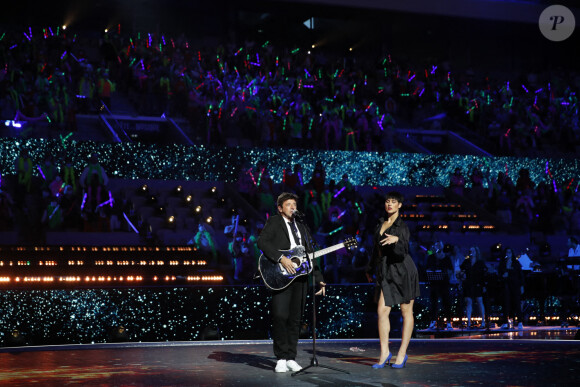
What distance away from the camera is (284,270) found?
732 cm

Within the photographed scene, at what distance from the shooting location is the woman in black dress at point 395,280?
7410 mm

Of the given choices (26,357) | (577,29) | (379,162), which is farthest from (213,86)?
(577,29)

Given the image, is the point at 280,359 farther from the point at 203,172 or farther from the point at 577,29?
the point at 577,29

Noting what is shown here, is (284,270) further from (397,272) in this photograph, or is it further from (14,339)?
(14,339)

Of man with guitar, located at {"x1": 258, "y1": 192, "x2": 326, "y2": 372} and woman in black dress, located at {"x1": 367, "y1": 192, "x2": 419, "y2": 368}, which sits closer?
man with guitar, located at {"x1": 258, "y1": 192, "x2": 326, "y2": 372}

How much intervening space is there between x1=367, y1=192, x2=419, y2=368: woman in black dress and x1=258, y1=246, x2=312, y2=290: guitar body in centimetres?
71

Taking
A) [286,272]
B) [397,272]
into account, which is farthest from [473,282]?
[286,272]

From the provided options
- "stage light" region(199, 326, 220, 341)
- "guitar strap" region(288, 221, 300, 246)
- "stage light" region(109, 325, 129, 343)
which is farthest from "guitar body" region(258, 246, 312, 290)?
"stage light" region(109, 325, 129, 343)

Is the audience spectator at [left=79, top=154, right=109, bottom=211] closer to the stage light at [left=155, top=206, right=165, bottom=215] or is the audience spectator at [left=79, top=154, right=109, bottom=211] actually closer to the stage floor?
the stage light at [left=155, top=206, right=165, bottom=215]

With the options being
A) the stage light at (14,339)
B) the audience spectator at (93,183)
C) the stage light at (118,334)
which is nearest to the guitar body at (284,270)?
the stage light at (118,334)

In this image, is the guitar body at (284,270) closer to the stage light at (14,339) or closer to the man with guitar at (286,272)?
the man with guitar at (286,272)

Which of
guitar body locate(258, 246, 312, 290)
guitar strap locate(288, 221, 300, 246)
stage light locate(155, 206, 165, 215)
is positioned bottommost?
guitar body locate(258, 246, 312, 290)

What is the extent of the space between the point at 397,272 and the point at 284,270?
1.04 metres

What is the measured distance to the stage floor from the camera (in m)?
6.66
